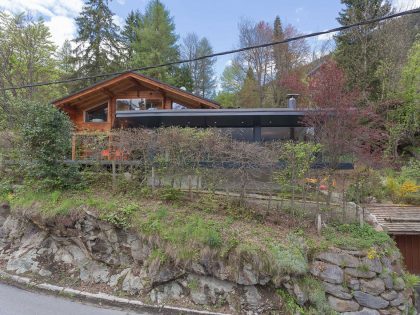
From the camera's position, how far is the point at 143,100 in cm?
1270

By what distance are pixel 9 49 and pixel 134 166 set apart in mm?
14480

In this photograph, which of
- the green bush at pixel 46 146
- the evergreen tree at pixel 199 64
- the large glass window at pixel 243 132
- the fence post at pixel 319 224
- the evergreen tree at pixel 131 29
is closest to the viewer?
the fence post at pixel 319 224

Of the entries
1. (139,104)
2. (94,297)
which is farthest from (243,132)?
(94,297)

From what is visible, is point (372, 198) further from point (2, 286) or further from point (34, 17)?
point (34, 17)

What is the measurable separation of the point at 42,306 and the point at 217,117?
7510 millimetres

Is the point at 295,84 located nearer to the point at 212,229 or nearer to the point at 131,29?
the point at 212,229

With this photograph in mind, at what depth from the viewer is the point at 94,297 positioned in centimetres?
569

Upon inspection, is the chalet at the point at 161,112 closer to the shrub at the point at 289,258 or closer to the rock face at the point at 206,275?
the rock face at the point at 206,275

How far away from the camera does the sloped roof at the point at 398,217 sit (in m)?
7.28

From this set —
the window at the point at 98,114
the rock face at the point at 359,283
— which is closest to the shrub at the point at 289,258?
the rock face at the point at 359,283

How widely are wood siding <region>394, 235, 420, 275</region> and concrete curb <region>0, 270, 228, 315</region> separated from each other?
631 cm

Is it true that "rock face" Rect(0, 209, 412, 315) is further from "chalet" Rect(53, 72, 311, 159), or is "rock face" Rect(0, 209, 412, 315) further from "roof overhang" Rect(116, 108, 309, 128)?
"roof overhang" Rect(116, 108, 309, 128)

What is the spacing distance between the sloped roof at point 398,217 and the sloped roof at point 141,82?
7.19m

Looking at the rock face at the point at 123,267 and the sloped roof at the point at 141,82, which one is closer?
the rock face at the point at 123,267
